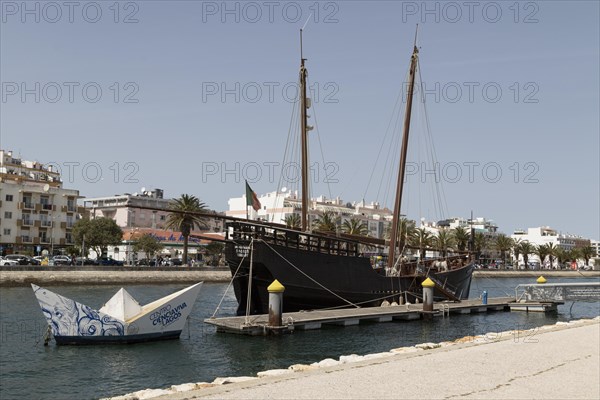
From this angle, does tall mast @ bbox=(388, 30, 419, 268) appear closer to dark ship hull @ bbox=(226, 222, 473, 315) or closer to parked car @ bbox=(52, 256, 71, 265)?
dark ship hull @ bbox=(226, 222, 473, 315)

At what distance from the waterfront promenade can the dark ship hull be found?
32.7m

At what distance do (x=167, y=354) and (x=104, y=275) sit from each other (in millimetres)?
46026

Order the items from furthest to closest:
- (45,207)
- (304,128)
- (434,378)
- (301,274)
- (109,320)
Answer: (45,207), (304,128), (301,274), (109,320), (434,378)

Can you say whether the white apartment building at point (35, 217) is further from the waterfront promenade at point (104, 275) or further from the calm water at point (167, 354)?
the calm water at point (167, 354)

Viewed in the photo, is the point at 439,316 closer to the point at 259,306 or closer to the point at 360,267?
the point at 360,267

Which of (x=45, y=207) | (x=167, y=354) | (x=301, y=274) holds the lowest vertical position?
(x=167, y=354)

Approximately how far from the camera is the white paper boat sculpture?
81.3ft


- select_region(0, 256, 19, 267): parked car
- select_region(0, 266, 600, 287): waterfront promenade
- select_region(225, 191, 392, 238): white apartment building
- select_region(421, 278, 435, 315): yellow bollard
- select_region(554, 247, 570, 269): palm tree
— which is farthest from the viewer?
select_region(554, 247, 570, 269): palm tree

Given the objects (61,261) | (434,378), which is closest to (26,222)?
(61,261)

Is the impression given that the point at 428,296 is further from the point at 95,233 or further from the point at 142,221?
the point at 142,221

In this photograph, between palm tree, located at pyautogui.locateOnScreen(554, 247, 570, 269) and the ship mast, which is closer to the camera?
the ship mast

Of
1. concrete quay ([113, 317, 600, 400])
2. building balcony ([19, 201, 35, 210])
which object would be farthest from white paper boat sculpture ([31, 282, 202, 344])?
building balcony ([19, 201, 35, 210])

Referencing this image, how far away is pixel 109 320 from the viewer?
2523 centimetres

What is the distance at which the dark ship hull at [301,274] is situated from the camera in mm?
34312
